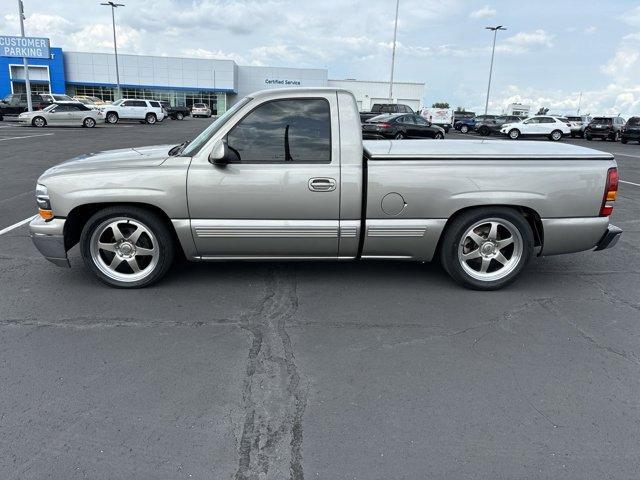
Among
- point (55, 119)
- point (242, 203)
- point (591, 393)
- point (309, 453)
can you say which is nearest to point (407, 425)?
point (309, 453)

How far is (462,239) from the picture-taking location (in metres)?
4.68

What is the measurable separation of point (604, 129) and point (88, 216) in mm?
38665

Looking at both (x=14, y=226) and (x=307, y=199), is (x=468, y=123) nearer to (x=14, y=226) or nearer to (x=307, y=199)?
(x=14, y=226)

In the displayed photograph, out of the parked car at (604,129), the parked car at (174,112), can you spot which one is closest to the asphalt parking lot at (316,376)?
the parked car at (604,129)

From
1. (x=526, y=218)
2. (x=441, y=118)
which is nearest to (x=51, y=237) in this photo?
(x=526, y=218)

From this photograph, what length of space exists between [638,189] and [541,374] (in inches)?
400

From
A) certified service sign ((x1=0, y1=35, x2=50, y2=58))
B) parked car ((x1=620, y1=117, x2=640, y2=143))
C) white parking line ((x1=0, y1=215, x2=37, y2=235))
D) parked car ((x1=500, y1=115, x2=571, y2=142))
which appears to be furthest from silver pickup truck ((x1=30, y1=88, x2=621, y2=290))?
certified service sign ((x1=0, y1=35, x2=50, y2=58))

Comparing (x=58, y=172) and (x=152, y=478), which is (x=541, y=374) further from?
(x=58, y=172)

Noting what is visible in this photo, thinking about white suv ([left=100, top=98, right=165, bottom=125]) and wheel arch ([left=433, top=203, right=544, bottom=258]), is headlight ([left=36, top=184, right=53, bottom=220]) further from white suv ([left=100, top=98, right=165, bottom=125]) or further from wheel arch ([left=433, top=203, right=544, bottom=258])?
white suv ([left=100, top=98, right=165, bottom=125])

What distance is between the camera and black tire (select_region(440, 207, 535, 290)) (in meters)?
4.62

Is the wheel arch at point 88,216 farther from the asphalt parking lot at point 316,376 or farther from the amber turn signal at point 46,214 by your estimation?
the asphalt parking lot at point 316,376

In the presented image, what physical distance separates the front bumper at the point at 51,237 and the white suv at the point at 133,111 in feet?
122

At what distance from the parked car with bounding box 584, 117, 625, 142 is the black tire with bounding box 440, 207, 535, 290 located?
36.5m

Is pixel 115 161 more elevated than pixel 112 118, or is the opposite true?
pixel 115 161
